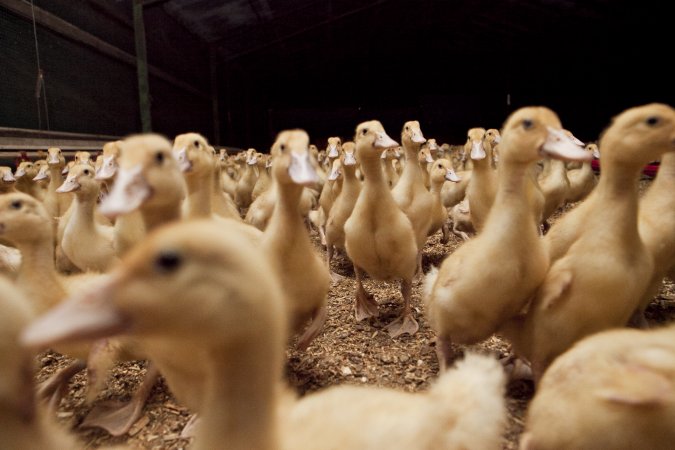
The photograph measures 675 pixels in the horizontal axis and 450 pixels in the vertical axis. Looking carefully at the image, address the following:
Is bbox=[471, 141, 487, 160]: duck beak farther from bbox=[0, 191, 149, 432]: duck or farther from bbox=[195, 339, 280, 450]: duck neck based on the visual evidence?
bbox=[195, 339, 280, 450]: duck neck

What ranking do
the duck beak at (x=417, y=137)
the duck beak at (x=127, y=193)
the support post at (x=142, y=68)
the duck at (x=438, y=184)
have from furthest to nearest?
the support post at (x=142, y=68) < the duck at (x=438, y=184) < the duck beak at (x=417, y=137) < the duck beak at (x=127, y=193)

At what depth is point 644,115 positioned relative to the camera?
1889 millimetres

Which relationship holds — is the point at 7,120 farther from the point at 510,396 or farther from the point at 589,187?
the point at 589,187

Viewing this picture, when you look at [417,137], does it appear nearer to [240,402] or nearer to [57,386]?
[57,386]

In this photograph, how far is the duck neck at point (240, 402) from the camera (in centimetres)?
104

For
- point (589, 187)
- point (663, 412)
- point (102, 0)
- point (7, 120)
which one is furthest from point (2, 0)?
point (589, 187)

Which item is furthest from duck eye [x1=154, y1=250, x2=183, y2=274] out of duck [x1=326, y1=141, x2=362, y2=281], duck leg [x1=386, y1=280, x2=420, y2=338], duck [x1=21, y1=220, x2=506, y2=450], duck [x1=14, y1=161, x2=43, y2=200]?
duck [x1=14, y1=161, x2=43, y2=200]

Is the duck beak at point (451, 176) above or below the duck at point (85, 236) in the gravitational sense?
above

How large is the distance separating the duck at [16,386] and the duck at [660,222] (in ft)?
8.80

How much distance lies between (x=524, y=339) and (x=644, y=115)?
44.6 inches

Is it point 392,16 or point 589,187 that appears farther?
point 392,16

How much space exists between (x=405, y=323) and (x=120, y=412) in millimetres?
1910

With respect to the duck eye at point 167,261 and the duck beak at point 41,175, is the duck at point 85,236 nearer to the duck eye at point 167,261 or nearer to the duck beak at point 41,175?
the duck beak at point 41,175

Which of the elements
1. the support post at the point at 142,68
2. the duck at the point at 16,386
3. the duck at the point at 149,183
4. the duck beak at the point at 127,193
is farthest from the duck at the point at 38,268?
the support post at the point at 142,68
